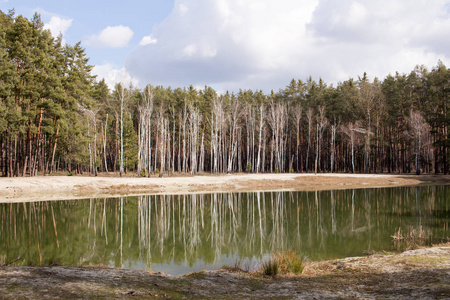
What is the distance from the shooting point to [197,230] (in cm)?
1484

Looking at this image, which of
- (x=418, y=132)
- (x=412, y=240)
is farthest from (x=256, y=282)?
(x=418, y=132)

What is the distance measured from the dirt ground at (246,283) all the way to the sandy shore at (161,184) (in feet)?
68.7

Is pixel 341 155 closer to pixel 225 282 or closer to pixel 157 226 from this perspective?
pixel 157 226

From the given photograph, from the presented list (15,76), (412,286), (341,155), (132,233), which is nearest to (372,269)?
(412,286)

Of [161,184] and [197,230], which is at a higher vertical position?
[161,184]

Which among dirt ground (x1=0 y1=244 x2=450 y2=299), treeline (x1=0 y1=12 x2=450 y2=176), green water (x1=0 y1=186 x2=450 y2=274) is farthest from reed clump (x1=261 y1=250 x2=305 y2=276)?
treeline (x1=0 y1=12 x2=450 y2=176)

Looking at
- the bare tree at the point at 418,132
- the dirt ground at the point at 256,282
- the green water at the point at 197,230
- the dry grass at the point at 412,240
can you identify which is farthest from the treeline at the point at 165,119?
the dry grass at the point at 412,240

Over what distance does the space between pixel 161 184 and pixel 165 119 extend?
21.1 metres

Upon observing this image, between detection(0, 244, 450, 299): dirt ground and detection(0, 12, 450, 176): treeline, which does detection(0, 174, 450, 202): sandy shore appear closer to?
detection(0, 12, 450, 176): treeline

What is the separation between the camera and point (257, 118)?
6825 centimetres

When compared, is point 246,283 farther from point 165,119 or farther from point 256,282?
point 165,119

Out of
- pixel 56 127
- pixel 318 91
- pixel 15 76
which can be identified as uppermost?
pixel 318 91

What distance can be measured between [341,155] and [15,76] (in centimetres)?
5677

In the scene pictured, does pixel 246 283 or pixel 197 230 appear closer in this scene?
pixel 246 283
